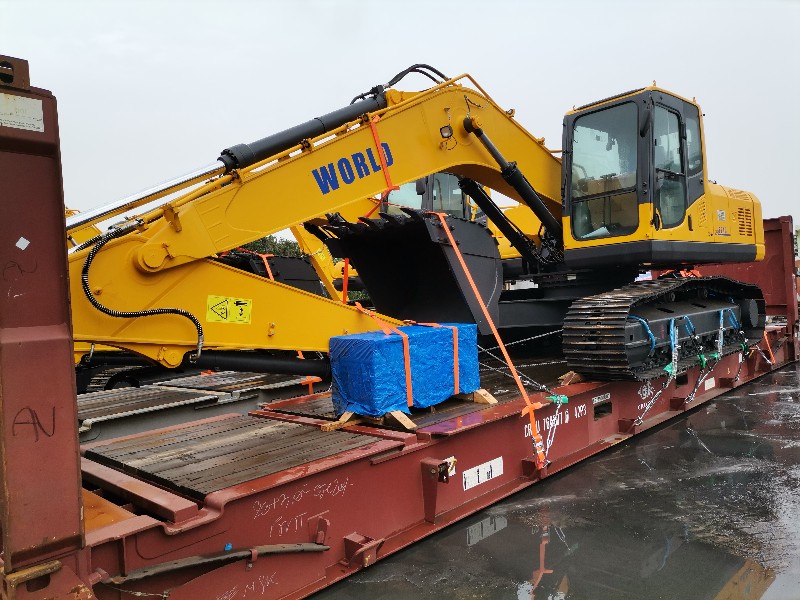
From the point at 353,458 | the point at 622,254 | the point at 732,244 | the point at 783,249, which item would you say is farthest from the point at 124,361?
the point at 783,249

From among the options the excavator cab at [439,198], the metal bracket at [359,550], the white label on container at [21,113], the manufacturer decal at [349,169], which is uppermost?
the excavator cab at [439,198]

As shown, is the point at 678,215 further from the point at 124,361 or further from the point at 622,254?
the point at 124,361

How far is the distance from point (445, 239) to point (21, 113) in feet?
13.1

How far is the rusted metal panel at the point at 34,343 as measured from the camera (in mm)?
2002

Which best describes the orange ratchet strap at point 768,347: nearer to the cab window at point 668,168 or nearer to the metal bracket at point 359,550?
the cab window at point 668,168

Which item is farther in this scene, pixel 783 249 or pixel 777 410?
pixel 783 249

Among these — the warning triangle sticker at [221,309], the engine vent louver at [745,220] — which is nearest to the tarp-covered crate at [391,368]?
the warning triangle sticker at [221,309]

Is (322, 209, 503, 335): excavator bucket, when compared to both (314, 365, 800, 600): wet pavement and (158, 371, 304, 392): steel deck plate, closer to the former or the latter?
(158, 371, 304, 392): steel deck plate

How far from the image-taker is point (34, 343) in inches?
81.3

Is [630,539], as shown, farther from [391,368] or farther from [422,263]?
[422,263]

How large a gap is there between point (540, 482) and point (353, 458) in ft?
6.87

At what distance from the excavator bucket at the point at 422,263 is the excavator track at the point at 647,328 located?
0.93m

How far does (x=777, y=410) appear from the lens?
739 cm

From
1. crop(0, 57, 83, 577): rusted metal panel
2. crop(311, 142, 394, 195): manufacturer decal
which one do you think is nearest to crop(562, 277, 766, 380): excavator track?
crop(311, 142, 394, 195): manufacturer decal
